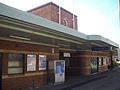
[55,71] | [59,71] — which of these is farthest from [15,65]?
[59,71]

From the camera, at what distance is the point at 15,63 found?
70.0 ft

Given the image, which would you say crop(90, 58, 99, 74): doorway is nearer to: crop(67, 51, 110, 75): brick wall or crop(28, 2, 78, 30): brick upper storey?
crop(67, 51, 110, 75): brick wall

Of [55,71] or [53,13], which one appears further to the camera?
[53,13]

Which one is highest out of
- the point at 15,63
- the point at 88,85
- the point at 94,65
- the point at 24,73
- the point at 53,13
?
the point at 53,13

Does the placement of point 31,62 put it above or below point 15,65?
above

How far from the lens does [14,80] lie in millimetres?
20719

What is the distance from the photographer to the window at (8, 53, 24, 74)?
20592 mm

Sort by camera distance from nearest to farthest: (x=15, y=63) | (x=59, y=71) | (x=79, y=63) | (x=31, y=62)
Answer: (x=15, y=63) < (x=31, y=62) < (x=59, y=71) < (x=79, y=63)

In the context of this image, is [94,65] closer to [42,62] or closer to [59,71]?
[59,71]

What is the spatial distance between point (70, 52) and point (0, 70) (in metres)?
17.0

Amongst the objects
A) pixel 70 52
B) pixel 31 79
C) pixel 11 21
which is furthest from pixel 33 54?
pixel 70 52

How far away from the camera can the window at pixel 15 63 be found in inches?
811

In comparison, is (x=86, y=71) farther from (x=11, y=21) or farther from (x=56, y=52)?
(x=11, y=21)

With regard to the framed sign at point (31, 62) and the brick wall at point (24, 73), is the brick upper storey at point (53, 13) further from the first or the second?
the framed sign at point (31, 62)
